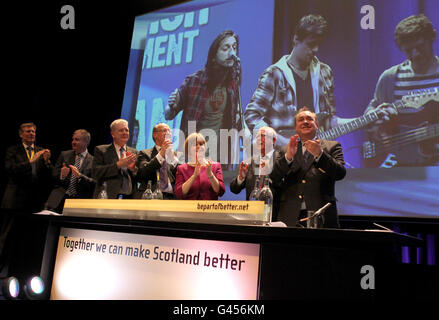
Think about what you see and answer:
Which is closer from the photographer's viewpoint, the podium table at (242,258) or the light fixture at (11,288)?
the podium table at (242,258)

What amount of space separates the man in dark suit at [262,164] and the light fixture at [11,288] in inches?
60.2

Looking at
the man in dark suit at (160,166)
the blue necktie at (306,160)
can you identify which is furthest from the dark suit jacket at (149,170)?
the blue necktie at (306,160)

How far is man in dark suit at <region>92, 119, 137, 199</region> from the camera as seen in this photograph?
309 cm

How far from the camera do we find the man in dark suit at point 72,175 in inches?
148

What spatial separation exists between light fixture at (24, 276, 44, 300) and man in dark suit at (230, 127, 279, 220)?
137 cm

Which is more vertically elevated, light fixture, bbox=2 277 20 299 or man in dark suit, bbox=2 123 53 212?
man in dark suit, bbox=2 123 53 212

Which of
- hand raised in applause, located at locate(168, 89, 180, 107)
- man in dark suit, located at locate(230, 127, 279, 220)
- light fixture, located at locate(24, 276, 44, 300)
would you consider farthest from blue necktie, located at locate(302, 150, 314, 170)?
hand raised in applause, located at locate(168, 89, 180, 107)

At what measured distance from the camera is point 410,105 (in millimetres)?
3367

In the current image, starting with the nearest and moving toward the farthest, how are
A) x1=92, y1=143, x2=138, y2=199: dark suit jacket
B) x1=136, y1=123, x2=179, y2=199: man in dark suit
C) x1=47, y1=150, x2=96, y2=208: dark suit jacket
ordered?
x1=136, y1=123, x2=179, y2=199: man in dark suit < x1=92, y1=143, x2=138, y2=199: dark suit jacket < x1=47, y1=150, x2=96, y2=208: dark suit jacket

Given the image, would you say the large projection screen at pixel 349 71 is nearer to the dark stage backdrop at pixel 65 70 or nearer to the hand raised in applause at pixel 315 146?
the dark stage backdrop at pixel 65 70

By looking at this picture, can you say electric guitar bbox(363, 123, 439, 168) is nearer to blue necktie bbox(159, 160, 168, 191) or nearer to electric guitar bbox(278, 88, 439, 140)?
electric guitar bbox(278, 88, 439, 140)

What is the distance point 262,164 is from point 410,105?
165 cm
